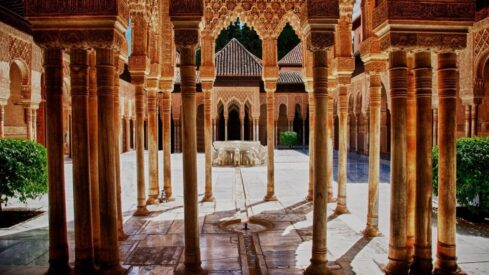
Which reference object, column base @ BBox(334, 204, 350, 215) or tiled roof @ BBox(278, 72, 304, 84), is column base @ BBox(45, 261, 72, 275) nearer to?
column base @ BBox(334, 204, 350, 215)

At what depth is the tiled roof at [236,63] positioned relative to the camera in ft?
83.4

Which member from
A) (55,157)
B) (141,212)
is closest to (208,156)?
(141,212)

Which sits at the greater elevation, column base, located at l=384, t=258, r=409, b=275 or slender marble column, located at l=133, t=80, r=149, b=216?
slender marble column, located at l=133, t=80, r=149, b=216

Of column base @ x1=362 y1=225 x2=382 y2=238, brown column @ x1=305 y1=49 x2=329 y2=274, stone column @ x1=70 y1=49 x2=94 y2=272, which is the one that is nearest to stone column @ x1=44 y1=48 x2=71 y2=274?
stone column @ x1=70 y1=49 x2=94 y2=272

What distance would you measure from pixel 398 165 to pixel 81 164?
3.23 meters

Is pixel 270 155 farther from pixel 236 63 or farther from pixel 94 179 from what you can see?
pixel 236 63

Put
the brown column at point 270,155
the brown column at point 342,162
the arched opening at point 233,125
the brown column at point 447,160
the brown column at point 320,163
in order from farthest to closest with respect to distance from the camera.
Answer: the arched opening at point 233,125 < the brown column at point 270,155 < the brown column at point 342,162 < the brown column at point 320,163 < the brown column at point 447,160

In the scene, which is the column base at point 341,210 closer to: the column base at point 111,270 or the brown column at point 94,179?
the column base at point 111,270

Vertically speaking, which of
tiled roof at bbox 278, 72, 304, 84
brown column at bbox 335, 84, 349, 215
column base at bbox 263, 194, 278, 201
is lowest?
column base at bbox 263, 194, 278, 201

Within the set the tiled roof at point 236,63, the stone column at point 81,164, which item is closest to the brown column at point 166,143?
the stone column at point 81,164

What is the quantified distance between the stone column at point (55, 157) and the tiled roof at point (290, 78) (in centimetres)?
2614

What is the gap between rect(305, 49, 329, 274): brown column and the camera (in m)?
3.82

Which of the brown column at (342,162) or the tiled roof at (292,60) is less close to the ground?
the tiled roof at (292,60)

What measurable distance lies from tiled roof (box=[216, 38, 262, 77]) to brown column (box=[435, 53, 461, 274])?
72.1 ft
